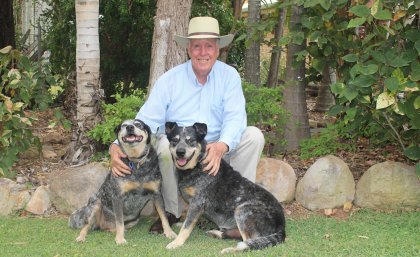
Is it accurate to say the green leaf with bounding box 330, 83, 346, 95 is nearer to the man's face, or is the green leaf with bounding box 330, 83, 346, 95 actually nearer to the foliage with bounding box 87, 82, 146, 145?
the man's face

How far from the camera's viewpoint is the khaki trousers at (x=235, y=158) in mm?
5168

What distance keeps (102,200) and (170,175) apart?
64 cm

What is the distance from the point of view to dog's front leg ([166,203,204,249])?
15.4ft

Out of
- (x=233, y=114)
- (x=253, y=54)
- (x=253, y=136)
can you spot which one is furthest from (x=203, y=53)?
(x=253, y=54)

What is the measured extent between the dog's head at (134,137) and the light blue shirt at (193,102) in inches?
13.1

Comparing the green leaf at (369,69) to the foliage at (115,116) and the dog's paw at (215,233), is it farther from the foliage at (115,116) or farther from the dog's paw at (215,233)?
the foliage at (115,116)

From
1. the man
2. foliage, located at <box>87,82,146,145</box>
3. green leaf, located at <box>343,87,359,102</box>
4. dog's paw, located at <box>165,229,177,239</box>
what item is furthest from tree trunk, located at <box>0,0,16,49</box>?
green leaf, located at <box>343,87,359,102</box>

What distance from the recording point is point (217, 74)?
5.34m

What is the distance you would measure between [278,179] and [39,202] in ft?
7.97

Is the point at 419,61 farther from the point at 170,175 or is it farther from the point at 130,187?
the point at 130,187

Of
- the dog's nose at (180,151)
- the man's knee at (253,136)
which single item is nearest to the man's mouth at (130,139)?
the dog's nose at (180,151)

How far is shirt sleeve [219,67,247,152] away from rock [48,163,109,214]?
1.55 metres

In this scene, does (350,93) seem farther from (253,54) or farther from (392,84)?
(253,54)

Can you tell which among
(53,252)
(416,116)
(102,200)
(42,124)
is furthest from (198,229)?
(42,124)
